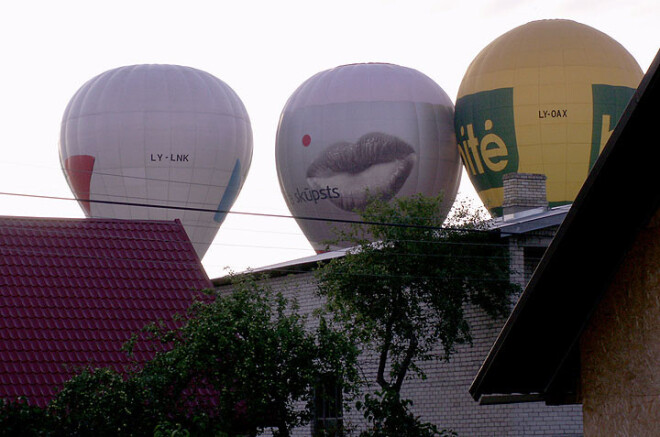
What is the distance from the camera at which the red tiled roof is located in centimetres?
1593

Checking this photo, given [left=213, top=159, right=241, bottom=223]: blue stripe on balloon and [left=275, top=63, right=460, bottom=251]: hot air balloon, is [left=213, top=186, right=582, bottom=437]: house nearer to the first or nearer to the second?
[left=275, top=63, right=460, bottom=251]: hot air balloon

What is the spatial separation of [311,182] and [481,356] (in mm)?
12971

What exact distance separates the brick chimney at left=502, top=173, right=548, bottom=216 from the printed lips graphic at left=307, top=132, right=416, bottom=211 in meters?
6.91

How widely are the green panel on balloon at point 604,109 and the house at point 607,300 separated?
2473cm

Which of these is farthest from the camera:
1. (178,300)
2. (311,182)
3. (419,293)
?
(311,182)

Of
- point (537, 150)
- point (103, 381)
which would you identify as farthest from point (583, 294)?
point (537, 150)

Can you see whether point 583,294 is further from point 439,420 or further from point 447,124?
point 447,124

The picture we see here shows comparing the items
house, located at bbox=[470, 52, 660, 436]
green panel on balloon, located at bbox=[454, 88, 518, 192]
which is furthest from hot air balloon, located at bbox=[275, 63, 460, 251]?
house, located at bbox=[470, 52, 660, 436]

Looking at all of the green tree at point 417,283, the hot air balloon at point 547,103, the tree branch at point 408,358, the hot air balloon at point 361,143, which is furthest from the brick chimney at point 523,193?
the hot air balloon at point 361,143

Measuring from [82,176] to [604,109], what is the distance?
1584 cm

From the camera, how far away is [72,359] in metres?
16.1

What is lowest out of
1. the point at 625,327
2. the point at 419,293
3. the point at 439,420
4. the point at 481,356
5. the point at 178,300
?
the point at 439,420

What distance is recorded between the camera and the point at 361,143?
33.9m

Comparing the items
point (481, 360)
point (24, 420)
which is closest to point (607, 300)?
point (24, 420)
